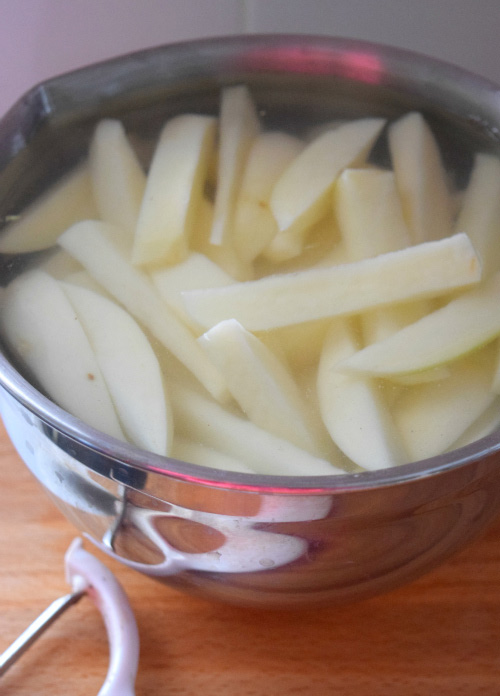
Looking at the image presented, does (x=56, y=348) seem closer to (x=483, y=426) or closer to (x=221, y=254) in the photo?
(x=221, y=254)

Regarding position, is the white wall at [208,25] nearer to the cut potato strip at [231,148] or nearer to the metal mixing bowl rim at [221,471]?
the cut potato strip at [231,148]

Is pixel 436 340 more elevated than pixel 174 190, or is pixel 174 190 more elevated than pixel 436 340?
pixel 174 190

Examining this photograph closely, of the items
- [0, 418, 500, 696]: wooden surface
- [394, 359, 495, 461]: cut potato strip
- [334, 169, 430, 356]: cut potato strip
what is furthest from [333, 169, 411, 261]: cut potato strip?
[0, 418, 500, 696]: wooden surface

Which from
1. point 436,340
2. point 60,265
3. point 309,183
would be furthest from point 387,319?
point 60,265

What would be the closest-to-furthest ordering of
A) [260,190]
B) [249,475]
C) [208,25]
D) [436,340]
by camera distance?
[249,475], [436,340], [260,190], [208,25]

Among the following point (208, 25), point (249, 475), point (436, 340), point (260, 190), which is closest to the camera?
point (249, 475)

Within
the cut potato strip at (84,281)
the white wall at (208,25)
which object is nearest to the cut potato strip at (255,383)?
the cut potato strip at (84,281)

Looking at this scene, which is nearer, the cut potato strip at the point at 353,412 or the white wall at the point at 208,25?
the cut potato strip at the point at 353,412

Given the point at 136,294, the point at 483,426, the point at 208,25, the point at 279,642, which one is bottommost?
the point at 279,642
